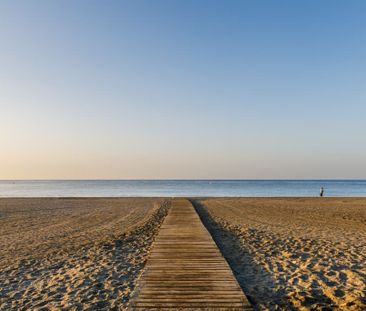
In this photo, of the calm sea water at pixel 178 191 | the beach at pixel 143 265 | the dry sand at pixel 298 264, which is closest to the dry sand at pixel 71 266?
the beach at pixel 143 265

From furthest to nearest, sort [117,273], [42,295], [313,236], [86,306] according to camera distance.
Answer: [313,236] → [117,273] → [42,295] → [86,306]

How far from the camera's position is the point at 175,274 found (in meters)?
6.42

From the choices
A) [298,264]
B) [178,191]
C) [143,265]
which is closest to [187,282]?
[143,265]

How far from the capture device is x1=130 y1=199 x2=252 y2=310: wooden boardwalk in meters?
4.96

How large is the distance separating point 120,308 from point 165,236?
5.51 metres

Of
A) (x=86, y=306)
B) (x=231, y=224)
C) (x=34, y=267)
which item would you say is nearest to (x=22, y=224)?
(x=34, y=267)

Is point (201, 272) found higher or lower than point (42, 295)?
higher

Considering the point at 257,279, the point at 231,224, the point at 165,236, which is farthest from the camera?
the point at 231,224

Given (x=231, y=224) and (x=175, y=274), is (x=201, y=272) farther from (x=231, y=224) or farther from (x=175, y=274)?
(x=231, y=224)

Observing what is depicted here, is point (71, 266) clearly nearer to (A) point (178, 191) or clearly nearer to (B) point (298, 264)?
(B) point (298, 264)

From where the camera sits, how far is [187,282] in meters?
5.94

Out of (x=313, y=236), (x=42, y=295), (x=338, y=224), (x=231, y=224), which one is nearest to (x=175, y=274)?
(x=42, y=295)

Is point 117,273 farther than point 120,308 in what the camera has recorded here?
Yes

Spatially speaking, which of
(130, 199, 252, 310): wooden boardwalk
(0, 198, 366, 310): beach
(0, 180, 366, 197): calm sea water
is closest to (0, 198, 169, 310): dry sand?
(0, 198, 366, 310): beach
